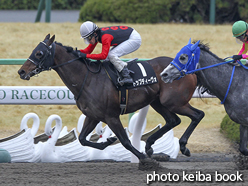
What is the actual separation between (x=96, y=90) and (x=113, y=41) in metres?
0.69

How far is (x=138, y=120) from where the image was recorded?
608cm


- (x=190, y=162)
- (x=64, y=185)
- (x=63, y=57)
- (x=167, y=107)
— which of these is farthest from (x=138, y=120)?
(x=64, y=185)

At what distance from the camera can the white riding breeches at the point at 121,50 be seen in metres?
5.41

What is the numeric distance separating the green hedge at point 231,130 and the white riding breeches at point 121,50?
249 centimetres

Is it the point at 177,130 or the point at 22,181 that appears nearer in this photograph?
the point at 22,181

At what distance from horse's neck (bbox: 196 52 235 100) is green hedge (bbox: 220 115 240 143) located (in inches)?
85.3

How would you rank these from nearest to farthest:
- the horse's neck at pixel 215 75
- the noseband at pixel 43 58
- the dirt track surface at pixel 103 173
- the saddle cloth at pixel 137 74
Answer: the dirt track surface at pixel 103 173 < the horse's neck at pixel 215 75 < the noseband at pixel 43 58 < the saddle cloth at pixel 137 74

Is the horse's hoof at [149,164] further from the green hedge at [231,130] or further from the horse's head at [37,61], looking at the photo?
the green hedge at [231,130]

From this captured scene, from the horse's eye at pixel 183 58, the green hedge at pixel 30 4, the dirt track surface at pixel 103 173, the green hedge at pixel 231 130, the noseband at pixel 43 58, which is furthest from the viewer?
the green hedge at pixel 30 4

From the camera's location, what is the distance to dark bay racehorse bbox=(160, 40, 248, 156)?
500 centimetres

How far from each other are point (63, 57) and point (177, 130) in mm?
3340

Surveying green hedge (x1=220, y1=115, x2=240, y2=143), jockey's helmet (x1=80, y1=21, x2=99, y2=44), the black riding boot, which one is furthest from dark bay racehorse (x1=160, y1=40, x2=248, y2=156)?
green hedge (x1=220, y1=115, x2=240, y2=143)

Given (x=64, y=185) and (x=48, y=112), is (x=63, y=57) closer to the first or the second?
(x=64, y=185)

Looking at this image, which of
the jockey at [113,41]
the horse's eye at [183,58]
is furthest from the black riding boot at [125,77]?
the horse's eye at [183,58]
